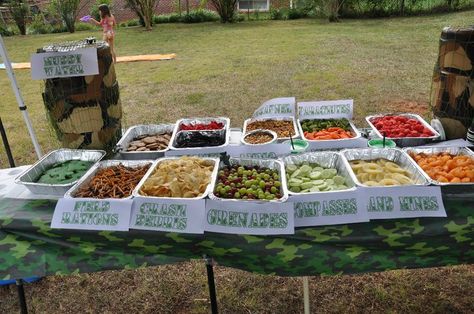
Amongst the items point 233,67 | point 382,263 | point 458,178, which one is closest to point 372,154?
point 458,178

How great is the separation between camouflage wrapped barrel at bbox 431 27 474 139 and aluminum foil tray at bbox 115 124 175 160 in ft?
4.19

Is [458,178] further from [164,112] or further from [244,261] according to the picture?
[164,112]

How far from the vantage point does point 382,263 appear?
1356 millimetres

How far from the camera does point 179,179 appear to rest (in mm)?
1368

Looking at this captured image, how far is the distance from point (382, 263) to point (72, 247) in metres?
1.13

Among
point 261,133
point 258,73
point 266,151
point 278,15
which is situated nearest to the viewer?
point 266,151

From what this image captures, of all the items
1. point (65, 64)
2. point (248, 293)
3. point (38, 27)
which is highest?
point (65, 64)

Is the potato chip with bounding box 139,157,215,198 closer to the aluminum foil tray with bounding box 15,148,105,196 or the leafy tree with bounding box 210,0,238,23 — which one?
the aluminum foil tray with bounding box 15,148,105,196

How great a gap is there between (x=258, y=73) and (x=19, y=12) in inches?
532

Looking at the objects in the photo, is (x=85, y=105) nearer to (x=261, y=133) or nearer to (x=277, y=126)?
(x=261, y=133)

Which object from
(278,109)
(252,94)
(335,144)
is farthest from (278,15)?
(335,144)

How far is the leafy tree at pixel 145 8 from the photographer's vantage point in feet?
46.4

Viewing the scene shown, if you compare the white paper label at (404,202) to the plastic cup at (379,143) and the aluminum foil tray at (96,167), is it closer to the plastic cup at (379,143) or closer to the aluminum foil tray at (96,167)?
the plastic cup at (379,143)

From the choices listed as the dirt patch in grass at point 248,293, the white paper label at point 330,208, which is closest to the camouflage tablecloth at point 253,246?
the white paper label at point 330,208
